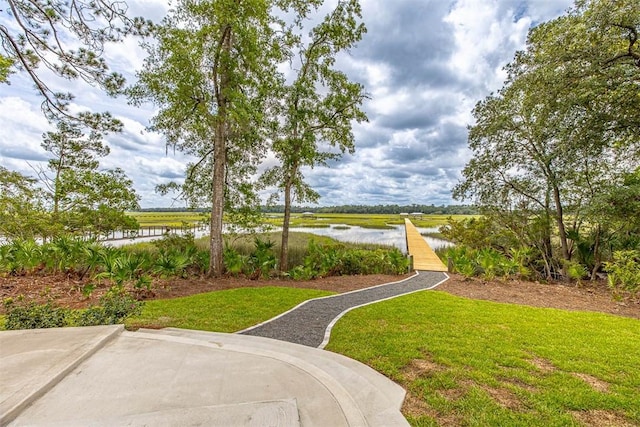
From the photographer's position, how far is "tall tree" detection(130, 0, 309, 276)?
6.89 meters

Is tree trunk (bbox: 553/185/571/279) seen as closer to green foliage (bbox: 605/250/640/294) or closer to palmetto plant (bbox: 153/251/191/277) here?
green foliage (bbox: 605/250/640/294)

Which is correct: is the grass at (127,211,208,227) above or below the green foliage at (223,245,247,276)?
above

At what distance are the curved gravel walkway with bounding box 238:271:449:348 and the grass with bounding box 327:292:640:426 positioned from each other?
1.01 ft

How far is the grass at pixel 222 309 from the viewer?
15.5ft

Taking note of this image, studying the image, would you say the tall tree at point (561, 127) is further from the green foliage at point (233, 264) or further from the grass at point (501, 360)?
the green foliage at point (233, 264)

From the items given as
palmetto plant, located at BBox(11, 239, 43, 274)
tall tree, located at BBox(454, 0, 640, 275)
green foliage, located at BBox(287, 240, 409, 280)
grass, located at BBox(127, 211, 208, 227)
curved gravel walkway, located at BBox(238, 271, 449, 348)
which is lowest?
curved gravel walkway, located at BBox(238, 271, 449, 348)

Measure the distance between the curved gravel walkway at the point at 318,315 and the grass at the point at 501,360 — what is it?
307mm

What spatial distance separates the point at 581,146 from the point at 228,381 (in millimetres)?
9234

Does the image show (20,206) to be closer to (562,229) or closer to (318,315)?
(318,315)

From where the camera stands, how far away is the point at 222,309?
5648 millimetres

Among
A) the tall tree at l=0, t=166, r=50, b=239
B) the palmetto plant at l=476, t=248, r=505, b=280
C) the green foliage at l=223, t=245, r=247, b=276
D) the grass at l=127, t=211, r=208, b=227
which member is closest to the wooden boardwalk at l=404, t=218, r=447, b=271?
the palmetto plant at l=476, t=248, r=505, b=280

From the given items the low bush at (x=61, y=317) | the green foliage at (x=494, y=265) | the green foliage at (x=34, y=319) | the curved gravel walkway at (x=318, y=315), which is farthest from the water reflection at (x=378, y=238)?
the green foliage at (x=34, y=319)

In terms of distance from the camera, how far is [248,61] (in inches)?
302

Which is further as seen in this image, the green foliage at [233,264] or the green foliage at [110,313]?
the green foliage at [233,264]
